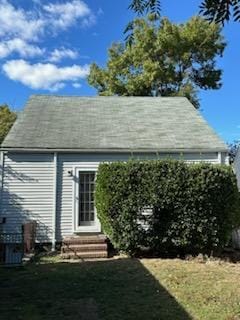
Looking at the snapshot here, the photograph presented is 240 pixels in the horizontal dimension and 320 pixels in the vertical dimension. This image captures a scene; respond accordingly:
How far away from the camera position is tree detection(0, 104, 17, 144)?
106 feet

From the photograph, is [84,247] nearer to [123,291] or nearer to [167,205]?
[167,205]

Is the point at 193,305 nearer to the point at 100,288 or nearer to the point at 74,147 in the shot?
the point at 100,288

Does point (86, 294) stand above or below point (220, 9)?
below

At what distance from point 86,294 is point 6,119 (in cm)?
2745

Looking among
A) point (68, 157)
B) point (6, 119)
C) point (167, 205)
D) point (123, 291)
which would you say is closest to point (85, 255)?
point (167, 205)

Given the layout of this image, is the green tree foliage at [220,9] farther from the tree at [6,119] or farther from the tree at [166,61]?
the tree at [6,119]

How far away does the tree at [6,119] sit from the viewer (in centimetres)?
3230

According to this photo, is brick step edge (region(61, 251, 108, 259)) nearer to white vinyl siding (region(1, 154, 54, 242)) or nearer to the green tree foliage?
white vinyl siding (region(1, 154, 54, 242))

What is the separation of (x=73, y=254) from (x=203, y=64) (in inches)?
802

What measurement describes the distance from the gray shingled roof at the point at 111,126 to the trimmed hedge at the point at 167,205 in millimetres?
2947

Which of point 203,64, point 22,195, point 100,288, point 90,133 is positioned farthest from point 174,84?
point 100,288

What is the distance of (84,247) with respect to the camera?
13.4m

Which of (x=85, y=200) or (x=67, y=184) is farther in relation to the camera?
(x=85, y=200)

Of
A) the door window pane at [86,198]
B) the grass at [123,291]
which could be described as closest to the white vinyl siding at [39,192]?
the door window pane at [86,198]
